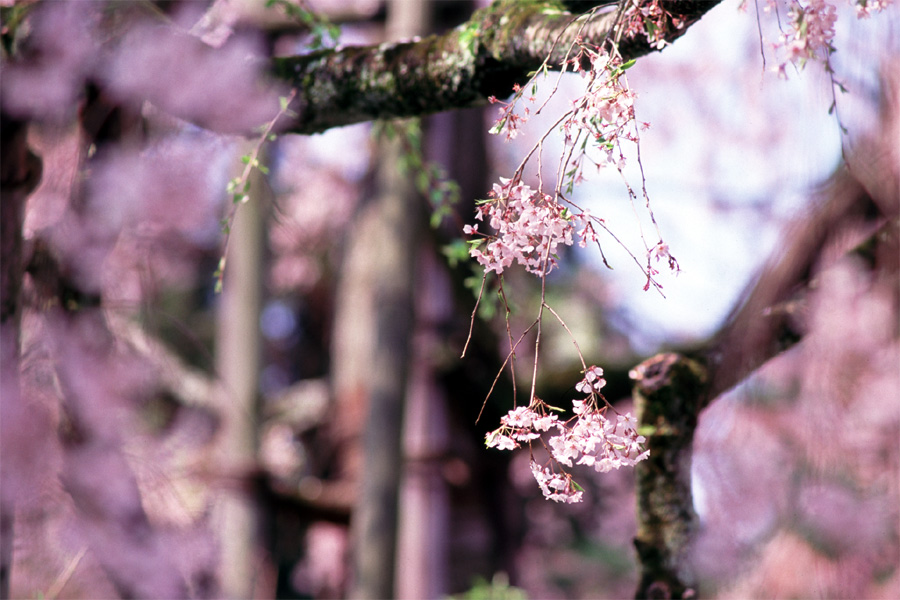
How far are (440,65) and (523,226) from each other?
22.0 inches

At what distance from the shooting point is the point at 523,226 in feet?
2.82

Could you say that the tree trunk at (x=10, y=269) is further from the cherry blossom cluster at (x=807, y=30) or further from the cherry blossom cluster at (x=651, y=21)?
the cherry blossom cluster at (x=807, y=30)

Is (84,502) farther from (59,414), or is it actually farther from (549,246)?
(549,246)

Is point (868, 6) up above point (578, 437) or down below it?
above

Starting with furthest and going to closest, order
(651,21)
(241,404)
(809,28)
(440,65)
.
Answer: (241,404) < (440,65) < (651,21) < (809,28)

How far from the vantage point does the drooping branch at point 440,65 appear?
1.17 meters

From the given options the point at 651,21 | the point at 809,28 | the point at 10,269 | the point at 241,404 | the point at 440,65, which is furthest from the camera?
the point at 241,404

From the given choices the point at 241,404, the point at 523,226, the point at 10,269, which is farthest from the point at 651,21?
the point at 241,404

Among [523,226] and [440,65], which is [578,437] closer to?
[523,226]

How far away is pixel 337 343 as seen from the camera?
476 cm

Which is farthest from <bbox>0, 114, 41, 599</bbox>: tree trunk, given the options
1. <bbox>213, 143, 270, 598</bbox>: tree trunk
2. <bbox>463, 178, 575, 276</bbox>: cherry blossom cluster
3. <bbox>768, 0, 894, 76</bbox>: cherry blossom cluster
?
<bbox>213, 143, 270, 598</bbox>: tree trunk

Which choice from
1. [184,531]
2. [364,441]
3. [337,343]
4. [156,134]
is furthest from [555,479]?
[337,343]

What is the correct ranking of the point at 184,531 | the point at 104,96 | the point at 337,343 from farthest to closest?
1. the point at 337,343
2. the point at 184,531
3. the point at 104,96

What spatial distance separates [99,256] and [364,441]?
1494 millimetres
